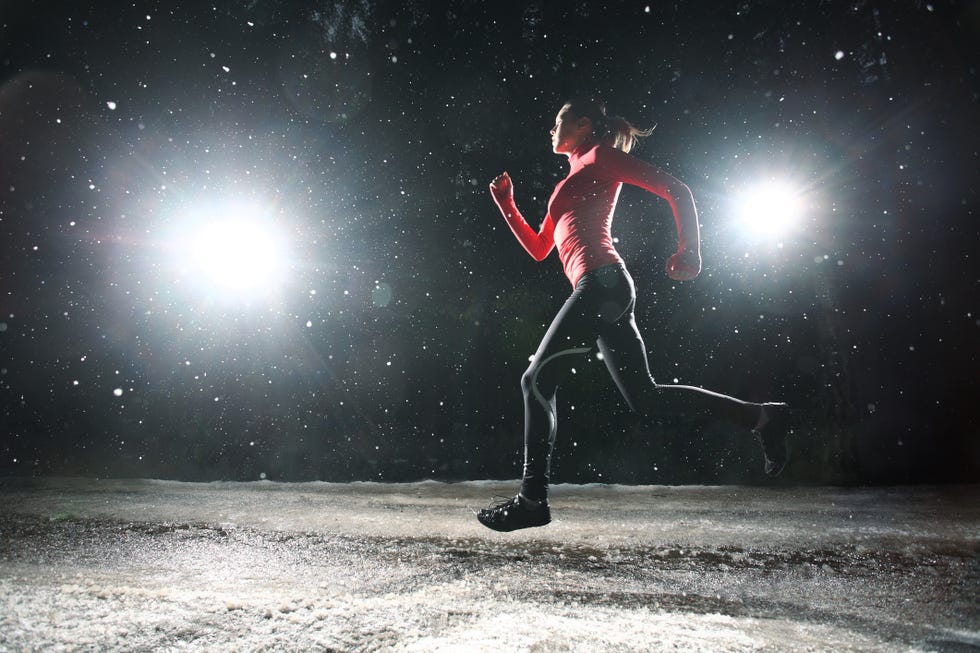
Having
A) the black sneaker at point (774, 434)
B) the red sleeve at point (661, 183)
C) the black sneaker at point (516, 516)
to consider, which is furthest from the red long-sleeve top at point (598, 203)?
the black sneaker at point (516, 516)

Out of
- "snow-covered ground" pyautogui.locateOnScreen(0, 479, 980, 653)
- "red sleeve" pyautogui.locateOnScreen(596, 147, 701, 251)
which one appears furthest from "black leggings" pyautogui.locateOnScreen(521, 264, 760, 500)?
"snow-covered ground" pyautogui.locateOnScreen(0, 479, 980, 653)

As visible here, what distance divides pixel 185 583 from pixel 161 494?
2.43 m

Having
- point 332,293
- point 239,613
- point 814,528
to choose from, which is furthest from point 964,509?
point 332,293

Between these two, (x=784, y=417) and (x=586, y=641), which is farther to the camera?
(x=784, y=417)

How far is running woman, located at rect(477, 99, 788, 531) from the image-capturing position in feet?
6.55

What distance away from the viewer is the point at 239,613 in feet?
4.56

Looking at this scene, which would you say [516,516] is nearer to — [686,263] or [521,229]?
[686,263]

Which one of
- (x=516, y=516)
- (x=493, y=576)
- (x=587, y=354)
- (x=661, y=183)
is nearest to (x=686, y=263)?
(x=661, y=183)

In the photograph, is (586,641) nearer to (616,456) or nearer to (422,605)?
(422,605)

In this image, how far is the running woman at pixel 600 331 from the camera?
6.55 feet

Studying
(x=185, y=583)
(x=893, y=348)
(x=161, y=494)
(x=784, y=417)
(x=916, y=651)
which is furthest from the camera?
(x=893, y=348)

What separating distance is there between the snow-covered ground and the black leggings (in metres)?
0.48

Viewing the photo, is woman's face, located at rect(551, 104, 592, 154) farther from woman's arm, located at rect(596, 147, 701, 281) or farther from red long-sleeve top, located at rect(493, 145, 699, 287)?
woman's arm, located at rect(596, 147, 701, 281)

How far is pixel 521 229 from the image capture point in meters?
2.54
